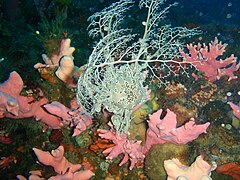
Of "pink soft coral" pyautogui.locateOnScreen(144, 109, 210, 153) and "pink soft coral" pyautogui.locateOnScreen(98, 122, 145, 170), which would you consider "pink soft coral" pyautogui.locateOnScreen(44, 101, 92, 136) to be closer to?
"pink soft coral" pyautogui.locateOnScreen(98, 122, 145, 170)

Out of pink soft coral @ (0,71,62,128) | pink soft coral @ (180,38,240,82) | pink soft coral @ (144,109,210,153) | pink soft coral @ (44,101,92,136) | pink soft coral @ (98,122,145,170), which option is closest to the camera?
pink soft coral @ (144,109,210,153)

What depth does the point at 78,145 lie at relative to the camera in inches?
154

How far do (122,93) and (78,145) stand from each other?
4.59 ft

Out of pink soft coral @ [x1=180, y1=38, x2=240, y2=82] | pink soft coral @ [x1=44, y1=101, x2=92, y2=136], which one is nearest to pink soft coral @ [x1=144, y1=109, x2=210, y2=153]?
pink soft coral @ [x1=44, y1=101, x2=92, y2=136]

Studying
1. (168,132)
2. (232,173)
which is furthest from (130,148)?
(232,173)

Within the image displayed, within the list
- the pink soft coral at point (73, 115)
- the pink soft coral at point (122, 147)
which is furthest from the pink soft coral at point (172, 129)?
the pink soft coral at point (73, 115)

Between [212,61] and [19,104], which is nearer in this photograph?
[19,104]

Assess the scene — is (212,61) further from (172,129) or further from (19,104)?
(19,104)

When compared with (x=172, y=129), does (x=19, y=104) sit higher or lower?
higher

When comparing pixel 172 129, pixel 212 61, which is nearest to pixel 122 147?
pixel 172 129

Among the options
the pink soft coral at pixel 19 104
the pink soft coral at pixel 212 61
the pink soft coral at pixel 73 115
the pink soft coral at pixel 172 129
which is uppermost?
the pink soft coral at pixel 19 104

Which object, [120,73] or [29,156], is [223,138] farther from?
[29,156]

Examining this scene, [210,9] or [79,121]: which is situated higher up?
[79,121]

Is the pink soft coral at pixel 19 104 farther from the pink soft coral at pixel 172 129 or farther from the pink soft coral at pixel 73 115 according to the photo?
the pink soft coral at pixel 172 129
